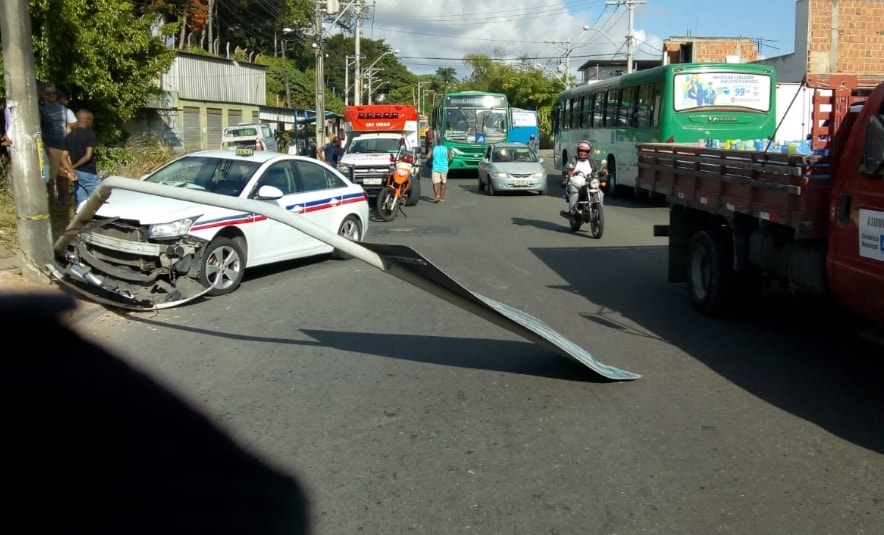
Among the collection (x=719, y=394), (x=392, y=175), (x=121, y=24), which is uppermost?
(x=121, y=24)

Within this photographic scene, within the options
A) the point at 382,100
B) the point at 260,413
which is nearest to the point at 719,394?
the point at 260,413

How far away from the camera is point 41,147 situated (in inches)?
354

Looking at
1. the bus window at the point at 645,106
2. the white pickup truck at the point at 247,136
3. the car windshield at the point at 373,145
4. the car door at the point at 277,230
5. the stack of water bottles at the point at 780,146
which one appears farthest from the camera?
the white pickup truck at the point at 247,136

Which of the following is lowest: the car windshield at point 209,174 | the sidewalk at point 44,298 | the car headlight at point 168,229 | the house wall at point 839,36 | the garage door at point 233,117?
the sidewalk at point 44,298

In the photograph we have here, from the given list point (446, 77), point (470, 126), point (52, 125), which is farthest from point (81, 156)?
point (446, 77)

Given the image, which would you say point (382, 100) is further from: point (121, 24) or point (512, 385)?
point (512, 385)

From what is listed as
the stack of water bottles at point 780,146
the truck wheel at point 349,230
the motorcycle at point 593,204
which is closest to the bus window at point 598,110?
the motorcycle at point 593,204

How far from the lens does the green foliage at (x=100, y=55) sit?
17281mm

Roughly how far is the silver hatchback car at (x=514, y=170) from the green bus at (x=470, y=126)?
24.9 ft

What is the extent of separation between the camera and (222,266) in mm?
9312

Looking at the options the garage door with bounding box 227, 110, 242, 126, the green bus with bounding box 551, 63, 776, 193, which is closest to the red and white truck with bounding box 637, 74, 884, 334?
the green bus with bounding box 551, 63, 776, 193

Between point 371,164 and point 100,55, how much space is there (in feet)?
21.5

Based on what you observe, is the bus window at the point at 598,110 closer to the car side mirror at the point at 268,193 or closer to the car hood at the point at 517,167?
the car hood at the point at 517,167

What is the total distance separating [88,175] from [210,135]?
30.7m
